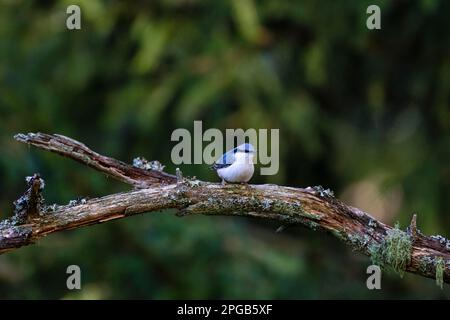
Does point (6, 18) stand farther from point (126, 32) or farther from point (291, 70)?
point (291, 70)

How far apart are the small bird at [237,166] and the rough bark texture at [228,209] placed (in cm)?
6

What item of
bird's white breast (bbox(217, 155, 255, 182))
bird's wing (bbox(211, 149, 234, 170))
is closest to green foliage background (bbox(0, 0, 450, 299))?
bird's wing (bbox(211, 149, 234, 170))

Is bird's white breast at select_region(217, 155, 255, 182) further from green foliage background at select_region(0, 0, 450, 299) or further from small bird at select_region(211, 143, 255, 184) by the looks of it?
green foliage background at select_region(0, 0, 450, 299)

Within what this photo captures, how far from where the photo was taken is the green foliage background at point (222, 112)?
8.59 metres

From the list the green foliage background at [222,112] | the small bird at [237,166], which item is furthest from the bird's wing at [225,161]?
the green foliage background at [222,112]

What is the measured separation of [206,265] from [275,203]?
5.07 meters

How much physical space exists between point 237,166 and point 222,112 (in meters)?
4.92

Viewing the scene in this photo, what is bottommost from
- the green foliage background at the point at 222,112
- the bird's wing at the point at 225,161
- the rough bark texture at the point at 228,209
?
the rough bark texture at the point at 228,209

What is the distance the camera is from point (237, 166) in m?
4.30

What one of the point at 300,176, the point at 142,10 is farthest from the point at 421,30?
the point at 142,10

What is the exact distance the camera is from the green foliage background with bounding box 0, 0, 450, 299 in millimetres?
8594

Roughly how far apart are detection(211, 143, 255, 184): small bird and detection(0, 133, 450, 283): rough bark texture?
0.19 feet

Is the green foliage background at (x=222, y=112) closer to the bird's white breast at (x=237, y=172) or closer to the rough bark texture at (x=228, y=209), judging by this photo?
the rough bark texture at (x=228, y=209)

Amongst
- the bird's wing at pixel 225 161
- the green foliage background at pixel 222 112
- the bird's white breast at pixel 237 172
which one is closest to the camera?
the bird's white breast at pixel 237 172
